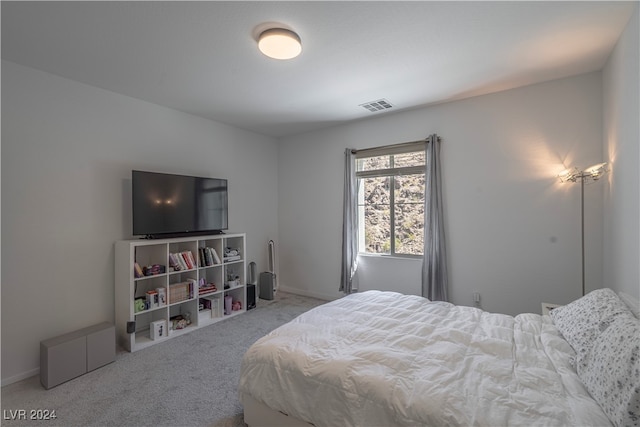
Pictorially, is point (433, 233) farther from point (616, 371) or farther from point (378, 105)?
point (616, 371)

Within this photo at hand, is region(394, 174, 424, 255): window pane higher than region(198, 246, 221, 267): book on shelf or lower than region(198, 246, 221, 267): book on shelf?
higher

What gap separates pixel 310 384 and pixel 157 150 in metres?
3.26

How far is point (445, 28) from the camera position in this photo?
2.04 m

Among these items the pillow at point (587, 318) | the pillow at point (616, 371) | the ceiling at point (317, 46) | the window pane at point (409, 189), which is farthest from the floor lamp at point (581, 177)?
the pillow at point (616, 371)

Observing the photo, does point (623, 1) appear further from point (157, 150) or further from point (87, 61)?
point (157, 150)

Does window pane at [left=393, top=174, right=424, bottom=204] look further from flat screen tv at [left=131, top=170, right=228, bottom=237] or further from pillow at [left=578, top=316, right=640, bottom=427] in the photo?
pillow at [left=578, top=316, right=640, bottom=427]

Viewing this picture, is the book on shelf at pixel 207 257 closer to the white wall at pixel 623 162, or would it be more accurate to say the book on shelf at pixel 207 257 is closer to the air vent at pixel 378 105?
the air vent at pixel 378 105

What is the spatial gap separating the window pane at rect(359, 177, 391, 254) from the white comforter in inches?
80.3

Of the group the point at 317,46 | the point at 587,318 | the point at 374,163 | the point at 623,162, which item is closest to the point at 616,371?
the point at 587,318

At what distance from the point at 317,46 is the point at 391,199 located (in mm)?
2375

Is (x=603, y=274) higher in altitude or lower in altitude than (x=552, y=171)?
lower

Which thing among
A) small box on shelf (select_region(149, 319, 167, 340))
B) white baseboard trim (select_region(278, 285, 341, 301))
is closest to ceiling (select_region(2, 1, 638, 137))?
small box on shelf (select_region(149, 319, 167, 340))

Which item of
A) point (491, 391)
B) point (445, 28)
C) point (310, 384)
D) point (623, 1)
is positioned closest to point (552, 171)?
point (623, 1)

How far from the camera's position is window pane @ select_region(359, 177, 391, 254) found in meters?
4.09
